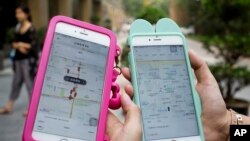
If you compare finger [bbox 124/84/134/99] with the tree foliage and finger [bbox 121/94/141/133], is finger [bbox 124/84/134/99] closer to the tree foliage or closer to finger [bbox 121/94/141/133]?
finger [bbox 121/94/141/133]

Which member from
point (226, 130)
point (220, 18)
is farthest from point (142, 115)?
point (220, 18)

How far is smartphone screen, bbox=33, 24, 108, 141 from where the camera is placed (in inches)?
66.1

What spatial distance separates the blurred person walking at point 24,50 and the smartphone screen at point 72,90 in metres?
5.05

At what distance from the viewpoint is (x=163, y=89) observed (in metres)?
1.86

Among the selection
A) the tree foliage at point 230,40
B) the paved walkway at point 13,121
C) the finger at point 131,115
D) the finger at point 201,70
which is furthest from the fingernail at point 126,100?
the tree foliage at point 230,40

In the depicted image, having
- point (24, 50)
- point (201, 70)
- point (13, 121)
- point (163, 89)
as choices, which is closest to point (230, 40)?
point (24, 50)

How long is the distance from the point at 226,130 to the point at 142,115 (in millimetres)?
703

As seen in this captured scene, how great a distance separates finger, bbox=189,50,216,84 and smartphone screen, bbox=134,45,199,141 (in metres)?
0.17

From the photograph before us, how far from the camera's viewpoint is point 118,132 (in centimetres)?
175

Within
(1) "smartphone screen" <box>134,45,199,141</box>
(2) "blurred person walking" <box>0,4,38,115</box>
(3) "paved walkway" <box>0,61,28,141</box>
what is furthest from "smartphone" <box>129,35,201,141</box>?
(2) "blurred person walking" <box>0,4,38,115</box>

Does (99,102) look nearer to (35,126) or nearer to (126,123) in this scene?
(126,123)

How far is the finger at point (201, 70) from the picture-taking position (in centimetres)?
213

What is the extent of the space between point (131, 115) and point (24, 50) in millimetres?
5291

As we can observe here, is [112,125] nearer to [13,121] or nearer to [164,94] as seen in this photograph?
[164,94]
